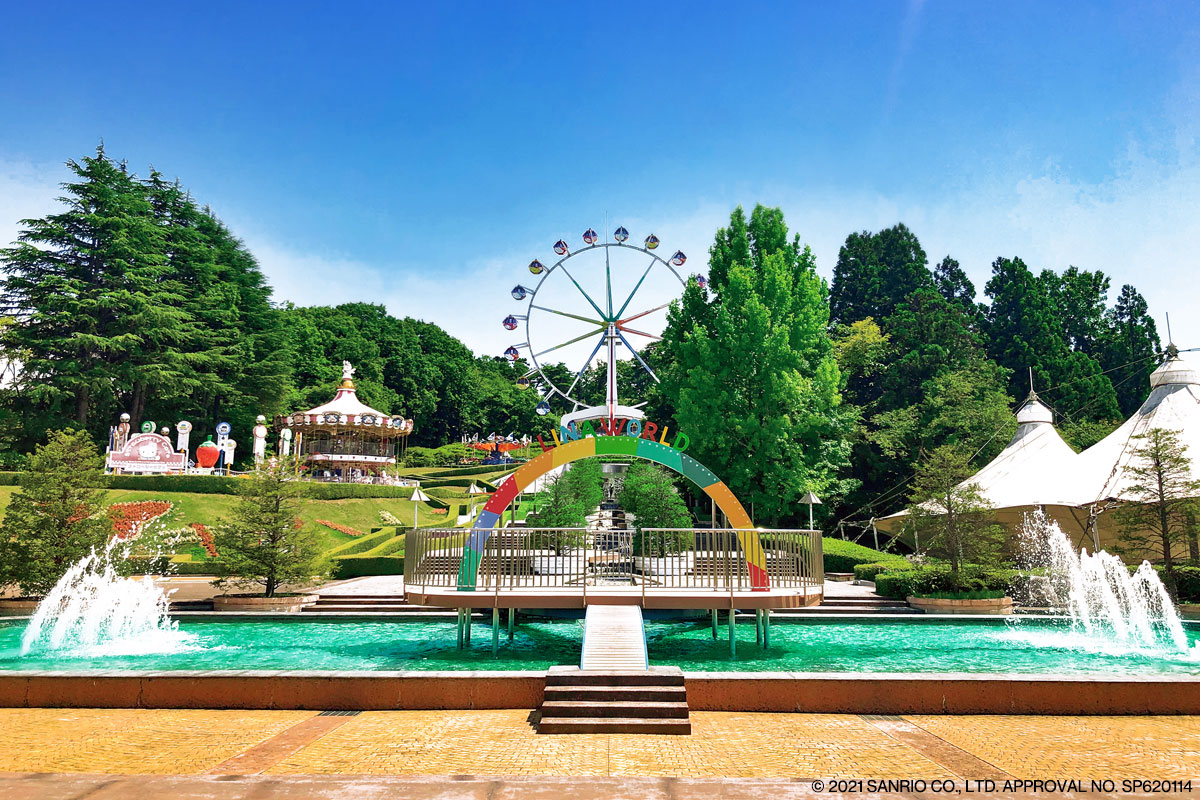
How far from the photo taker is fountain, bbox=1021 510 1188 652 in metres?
14.6

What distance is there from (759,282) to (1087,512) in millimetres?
13704

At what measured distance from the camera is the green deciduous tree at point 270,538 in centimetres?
1861

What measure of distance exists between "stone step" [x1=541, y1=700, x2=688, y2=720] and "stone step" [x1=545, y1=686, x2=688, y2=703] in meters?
0.12

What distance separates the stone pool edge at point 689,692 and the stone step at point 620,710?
1.80 feet

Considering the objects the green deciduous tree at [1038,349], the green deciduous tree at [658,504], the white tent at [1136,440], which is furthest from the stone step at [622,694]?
the green deciduous tree at [1038,349]

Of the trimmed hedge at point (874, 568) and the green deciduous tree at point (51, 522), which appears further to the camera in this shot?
the trimmed hedge at point (874, 568)

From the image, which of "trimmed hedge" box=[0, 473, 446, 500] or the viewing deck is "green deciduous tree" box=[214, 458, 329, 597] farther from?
"trimmed hedge" box=[0, 473, 446, 500]

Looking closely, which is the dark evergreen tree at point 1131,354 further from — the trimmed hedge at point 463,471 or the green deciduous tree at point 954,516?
the trimmed hedge at point 463,471

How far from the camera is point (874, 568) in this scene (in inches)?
850

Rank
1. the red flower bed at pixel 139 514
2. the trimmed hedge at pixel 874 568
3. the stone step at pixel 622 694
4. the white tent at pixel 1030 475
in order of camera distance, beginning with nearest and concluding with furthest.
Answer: the stone step at pixel 622 694 < the trimmed hedge at pixel 874 568 < the white tent at pixel 1030 475 < the red flower bed at pixel 139 514

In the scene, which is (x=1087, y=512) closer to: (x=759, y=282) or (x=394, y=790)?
(x=759, y=282)

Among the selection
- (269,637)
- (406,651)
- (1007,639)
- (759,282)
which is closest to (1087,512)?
(1007,639)

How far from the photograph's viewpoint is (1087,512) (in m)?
22.2

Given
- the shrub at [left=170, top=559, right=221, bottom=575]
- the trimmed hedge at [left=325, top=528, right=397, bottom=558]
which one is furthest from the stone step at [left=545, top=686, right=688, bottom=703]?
the shrub at [left=170, top=559, right=221, bottom=575]
